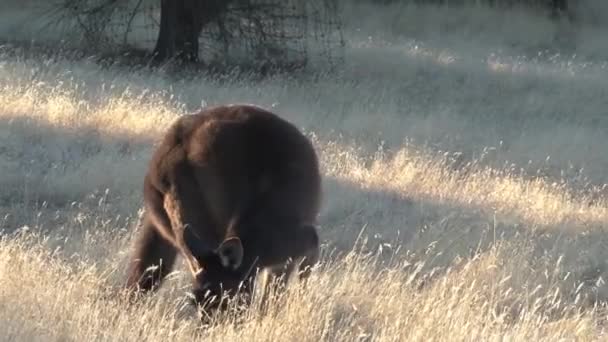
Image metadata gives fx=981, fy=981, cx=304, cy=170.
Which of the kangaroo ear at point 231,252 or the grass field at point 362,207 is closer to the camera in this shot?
the kangaroo ear at point 231,252

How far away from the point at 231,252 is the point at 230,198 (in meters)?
0.77

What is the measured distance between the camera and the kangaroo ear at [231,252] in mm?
4004

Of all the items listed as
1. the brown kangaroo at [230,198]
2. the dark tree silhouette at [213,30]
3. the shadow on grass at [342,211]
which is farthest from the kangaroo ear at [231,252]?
the dark tree silhouette at [213,30]

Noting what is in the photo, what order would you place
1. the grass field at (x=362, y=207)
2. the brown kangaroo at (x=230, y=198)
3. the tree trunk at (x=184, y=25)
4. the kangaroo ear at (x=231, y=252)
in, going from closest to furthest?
1. the kangaroo ear at (x=231, y=252)
2. the brown kangaroo at (x=230, y=198)
3. the grass field at (x=362, y=207)
4. the tree trunk at (x=184, y=25)

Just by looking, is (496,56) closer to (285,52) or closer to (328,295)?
(285,52)

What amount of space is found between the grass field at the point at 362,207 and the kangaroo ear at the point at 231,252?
0.37 m

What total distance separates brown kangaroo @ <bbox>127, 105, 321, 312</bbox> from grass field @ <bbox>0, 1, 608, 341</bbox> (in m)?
0.23

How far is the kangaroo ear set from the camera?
4004mm

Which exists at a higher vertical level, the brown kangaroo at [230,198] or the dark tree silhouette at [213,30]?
the brown kangaroo at [230,198]

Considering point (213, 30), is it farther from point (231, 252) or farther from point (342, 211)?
point (231, 252)

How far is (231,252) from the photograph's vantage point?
403 cm

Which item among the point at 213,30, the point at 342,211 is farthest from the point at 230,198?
the point at 213,30

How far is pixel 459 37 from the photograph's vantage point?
2670 centimetres

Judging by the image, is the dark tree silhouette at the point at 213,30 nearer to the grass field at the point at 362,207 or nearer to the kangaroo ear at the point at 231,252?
the grass field at the point at 362,207
